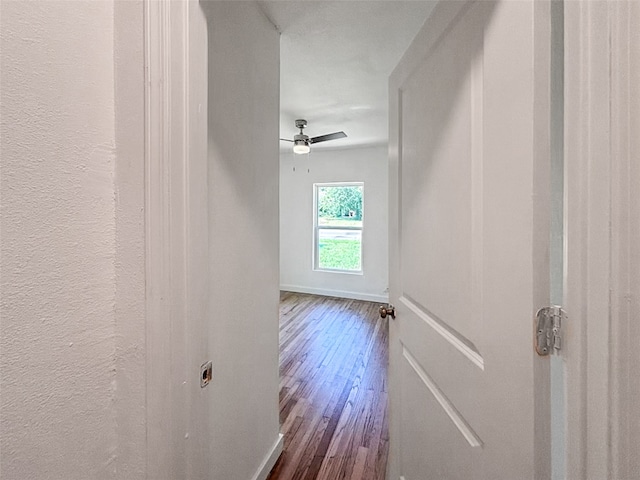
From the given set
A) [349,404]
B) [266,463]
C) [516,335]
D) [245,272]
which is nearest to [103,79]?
[245,272]

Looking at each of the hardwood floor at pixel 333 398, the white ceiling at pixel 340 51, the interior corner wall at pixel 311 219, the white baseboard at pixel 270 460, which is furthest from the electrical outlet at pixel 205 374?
the interior corner wall at pixel 311 219

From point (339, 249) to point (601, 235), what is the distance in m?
4.59

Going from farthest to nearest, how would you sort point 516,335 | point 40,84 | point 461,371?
point 461,371 → point 516,335 → point 40,84

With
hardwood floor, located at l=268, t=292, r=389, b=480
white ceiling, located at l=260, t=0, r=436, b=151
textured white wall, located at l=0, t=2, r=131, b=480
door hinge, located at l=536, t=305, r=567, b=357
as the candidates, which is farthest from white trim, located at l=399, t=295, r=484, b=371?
white ceiling, located at l=260, t=0, r=436, b=151

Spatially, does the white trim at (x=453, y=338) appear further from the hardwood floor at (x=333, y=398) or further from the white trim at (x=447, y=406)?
the hardwood floor at (x=333, y=398)

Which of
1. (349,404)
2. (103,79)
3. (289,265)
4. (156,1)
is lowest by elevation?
(349,404)

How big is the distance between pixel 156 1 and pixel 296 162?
4.60m

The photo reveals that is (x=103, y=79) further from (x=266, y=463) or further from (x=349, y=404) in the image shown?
(x=349, y=404)

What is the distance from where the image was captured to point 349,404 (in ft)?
7.02

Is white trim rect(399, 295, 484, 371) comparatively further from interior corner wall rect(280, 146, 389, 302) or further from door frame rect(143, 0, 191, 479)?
interior corner wall rect(280, 146, 389, 302)

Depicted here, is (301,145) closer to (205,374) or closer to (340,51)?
(340,51)

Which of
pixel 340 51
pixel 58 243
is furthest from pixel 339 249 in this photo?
pixel 58 243

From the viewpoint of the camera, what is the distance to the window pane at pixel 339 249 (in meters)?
4.93

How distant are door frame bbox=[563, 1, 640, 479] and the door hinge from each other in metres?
0.02
